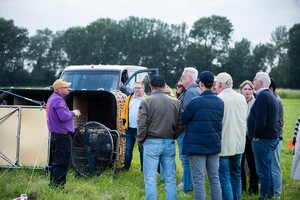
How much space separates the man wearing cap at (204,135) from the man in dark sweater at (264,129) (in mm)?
875

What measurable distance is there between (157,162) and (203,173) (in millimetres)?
667

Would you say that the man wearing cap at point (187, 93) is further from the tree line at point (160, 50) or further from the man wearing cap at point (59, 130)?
the tree line at point (160, 50)

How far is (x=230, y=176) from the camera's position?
643 cm

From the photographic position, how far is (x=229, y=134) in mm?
6004

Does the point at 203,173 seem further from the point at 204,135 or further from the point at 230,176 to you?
the point at 230,176

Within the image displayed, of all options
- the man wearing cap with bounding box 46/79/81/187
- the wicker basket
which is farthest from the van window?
the man wearing cap with bounding box 46/79/81/187

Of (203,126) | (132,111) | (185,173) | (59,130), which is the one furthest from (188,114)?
(132,111)

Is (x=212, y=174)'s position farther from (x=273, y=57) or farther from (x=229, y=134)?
(x=273, y=57)

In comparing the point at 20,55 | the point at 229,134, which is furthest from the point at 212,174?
the point at 20,55

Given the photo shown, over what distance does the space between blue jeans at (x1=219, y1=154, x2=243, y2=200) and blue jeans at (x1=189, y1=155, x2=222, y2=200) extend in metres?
0.32

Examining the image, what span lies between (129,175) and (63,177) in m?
1.94

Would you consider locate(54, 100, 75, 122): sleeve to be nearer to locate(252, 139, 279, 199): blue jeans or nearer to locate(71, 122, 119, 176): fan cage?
locate(71, 122, 119, 176): fan cage

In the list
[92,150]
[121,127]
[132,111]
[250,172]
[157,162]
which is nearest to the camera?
[157,162]

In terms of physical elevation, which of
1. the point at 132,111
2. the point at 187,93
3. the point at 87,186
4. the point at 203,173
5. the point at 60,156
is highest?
the point at 187,93
